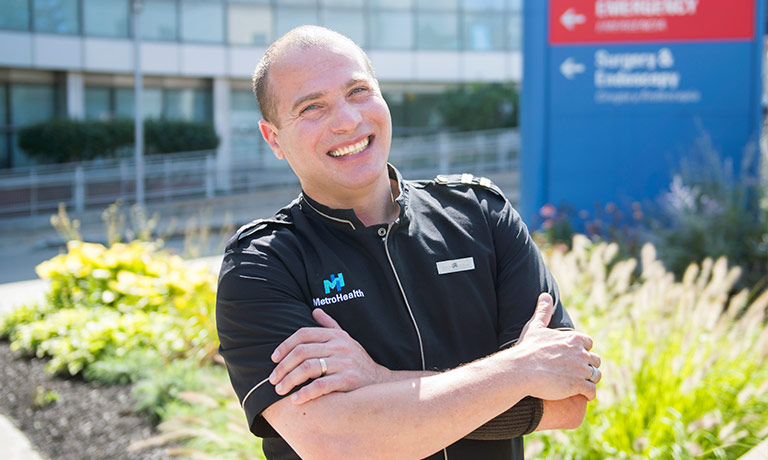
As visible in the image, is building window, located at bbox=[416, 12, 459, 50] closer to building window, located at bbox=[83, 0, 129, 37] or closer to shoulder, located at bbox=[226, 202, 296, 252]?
building window, located at bbox=[83, 0, 129, 37]

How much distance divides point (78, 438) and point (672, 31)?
683 centimetres

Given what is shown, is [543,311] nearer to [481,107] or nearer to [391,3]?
[481,107]

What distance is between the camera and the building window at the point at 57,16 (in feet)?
88.6

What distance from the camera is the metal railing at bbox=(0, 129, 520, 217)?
22156 millimetres

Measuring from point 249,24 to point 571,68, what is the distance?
2479 centimetres

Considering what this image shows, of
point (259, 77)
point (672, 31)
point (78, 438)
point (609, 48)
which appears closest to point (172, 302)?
point (78, 438)

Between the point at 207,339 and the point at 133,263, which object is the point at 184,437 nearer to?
the point at 207,339

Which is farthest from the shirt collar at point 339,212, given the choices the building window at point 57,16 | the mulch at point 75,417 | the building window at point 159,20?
the building window at point 159,20

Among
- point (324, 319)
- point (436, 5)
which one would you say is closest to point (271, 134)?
point (324, 319)

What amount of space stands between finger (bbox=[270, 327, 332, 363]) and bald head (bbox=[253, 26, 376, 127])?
26.4 inches

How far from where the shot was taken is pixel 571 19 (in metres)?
8.44

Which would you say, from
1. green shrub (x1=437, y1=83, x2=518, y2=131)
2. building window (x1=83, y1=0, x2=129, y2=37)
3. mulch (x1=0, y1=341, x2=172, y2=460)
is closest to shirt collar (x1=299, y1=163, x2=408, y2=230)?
mulch (x1=0, y1=341, x2=172, y2=460)

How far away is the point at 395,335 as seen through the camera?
2176 mm

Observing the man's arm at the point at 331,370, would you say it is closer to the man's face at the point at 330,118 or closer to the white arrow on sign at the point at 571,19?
the man's face at the point at 330,118
